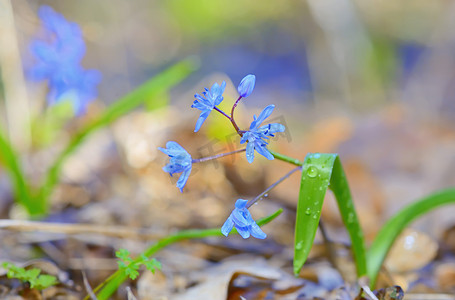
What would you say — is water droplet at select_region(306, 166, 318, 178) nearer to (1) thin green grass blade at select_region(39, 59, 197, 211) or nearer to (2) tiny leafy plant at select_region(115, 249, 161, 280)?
(2) tiny leafy plant at select_region(115, 249, 161, 280)

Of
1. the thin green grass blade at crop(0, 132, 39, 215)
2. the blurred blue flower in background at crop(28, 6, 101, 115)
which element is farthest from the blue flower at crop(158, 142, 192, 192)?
the blurred blue flower in background at crop(28, 6, 101, 115)

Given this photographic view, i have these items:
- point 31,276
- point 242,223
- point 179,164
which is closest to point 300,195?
point 242,223

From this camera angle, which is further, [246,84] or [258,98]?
[258,98]

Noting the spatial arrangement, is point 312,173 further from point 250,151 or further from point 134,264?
point 134,264

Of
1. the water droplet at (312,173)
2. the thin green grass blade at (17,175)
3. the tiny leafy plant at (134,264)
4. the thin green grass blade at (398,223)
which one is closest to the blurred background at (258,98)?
the water droplet at (312,173)

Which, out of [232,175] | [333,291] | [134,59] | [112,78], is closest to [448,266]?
[333,291]

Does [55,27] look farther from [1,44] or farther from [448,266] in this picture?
A: [448,266]

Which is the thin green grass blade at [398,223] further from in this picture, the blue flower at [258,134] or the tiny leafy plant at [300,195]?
the blue flower at [258,134]
